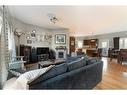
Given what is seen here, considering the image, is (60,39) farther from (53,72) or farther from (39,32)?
(53,72)

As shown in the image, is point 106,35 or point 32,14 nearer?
point 32,14

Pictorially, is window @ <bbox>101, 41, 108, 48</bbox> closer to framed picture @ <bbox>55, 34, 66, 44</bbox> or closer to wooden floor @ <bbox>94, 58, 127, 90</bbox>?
wooden floor @ <bbox>94, 58, 127, 90</bbox>

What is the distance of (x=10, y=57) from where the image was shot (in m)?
2.39

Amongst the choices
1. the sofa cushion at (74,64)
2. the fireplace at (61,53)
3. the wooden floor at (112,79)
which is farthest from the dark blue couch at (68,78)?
the fireplace at (61,53)

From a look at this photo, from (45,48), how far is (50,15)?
0.78m

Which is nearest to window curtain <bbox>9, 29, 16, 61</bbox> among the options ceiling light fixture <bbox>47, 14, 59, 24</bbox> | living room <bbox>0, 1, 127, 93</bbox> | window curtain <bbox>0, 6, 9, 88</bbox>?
living room <bbox>0, 1, 127, 93</bbox>

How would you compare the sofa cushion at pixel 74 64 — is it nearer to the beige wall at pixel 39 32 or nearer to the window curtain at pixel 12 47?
the beige wall at pixel 39 32

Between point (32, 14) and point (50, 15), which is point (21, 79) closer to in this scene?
point (32, 14)

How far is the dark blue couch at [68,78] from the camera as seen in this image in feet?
5.20

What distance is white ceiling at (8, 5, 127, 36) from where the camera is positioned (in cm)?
251

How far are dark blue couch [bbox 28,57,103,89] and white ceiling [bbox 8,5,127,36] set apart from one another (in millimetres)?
1000

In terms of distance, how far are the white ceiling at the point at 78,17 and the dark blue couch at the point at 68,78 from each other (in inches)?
39.4

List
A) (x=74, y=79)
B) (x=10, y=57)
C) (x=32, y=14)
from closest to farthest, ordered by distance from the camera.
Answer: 1. (x=74, y=79)
2. (x=10, y=57)
3. (x=32, y=14)
